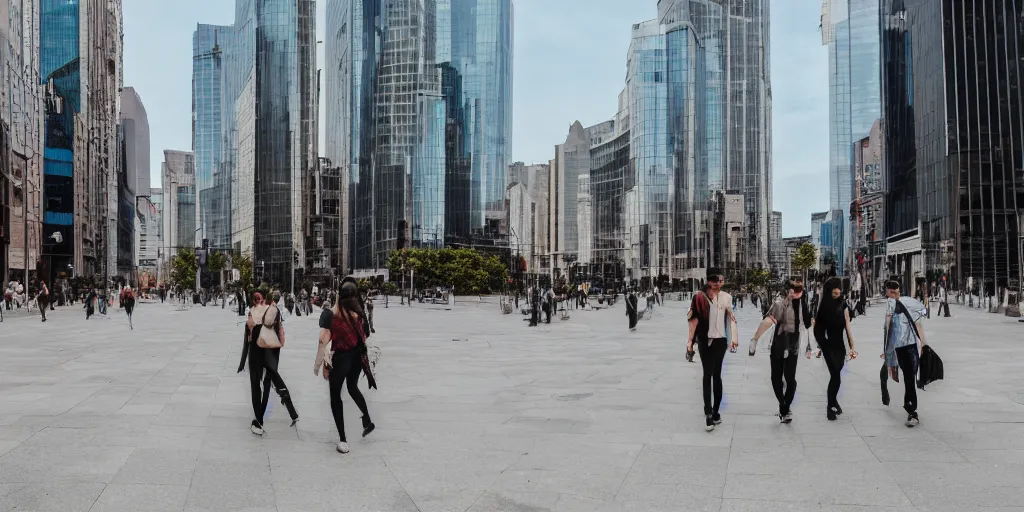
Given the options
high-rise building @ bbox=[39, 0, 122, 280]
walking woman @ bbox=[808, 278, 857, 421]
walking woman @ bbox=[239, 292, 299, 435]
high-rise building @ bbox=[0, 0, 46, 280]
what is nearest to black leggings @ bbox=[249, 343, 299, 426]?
walking woman @ bbox=[239, 292, 299, 435]

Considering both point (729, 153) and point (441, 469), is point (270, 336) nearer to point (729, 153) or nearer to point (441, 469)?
point (441, 469)

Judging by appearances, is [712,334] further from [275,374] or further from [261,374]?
[261,374]

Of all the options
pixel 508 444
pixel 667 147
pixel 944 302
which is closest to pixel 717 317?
pixel 508 444

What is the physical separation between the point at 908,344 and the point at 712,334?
2237 millimetres

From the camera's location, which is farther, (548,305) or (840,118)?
(840,118)

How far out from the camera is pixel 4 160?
61625 mm

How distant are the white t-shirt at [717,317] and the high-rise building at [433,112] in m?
137

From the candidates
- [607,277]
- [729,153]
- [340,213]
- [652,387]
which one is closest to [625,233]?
[607,277]

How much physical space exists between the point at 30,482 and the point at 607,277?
186m

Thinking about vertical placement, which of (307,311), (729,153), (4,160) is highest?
(729,153)

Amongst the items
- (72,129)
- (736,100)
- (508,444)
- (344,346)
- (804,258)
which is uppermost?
(736,100)

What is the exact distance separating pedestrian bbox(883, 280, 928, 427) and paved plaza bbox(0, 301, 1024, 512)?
0.30m

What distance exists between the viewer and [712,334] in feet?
30.8

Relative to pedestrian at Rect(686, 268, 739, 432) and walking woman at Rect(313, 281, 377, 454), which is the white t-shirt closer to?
pedestrian at Rect(686, 268, 739, 432)
